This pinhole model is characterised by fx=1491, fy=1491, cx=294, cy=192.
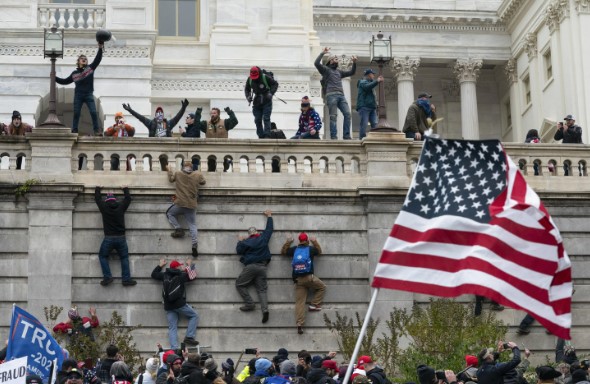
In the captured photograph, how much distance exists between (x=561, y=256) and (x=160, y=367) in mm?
9735

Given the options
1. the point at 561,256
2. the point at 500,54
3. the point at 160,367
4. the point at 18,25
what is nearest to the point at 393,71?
the point at 500,54

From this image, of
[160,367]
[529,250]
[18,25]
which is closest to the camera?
[529,250]

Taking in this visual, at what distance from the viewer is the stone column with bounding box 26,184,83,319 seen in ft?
99.1

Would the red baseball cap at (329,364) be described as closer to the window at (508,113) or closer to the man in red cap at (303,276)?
the man in red cap at (303,276)

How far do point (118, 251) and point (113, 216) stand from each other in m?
0.73

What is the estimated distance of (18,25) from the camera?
44.4 metres

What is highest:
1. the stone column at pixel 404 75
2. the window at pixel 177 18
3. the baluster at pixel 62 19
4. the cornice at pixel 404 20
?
the cornice at pixel 404 20

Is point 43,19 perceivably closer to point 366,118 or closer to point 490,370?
point 366,118

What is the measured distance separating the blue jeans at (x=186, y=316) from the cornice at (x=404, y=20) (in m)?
37.1

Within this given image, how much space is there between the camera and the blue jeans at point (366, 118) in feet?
111

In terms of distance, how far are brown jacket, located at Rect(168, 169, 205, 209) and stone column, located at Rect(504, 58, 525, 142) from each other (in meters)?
36.7

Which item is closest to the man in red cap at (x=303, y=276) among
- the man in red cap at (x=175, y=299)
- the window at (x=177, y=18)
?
the man in red cap at (x=175, y=299)

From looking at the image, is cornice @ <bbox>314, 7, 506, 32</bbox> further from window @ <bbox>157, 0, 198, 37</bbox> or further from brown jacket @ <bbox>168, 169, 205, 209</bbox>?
brown jacket @ <bbox>168, 169, 205, 209</bbox>

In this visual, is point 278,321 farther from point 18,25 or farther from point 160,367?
point 18,25
